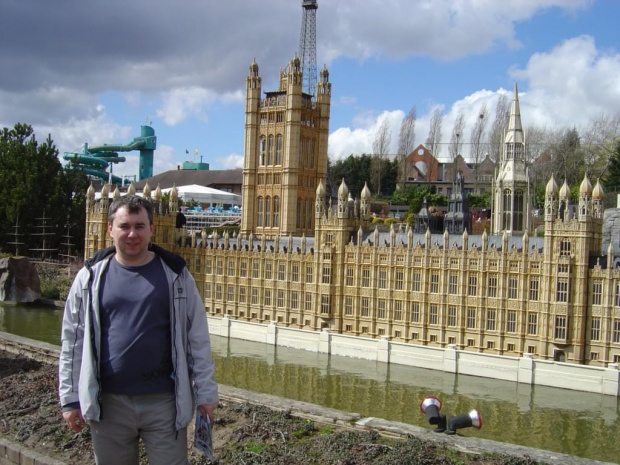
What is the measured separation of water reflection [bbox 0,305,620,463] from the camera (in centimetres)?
3080

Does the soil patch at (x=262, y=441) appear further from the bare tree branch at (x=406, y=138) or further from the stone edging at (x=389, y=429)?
the bare tree branch at (x=406, y=138)

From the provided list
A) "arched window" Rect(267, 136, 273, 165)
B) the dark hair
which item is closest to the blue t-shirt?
the dark hair

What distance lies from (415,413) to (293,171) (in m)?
45.2

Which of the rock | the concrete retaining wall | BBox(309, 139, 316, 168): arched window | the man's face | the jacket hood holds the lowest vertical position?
the concrete retaining wall

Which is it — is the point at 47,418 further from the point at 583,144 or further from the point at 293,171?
the point at 583,144

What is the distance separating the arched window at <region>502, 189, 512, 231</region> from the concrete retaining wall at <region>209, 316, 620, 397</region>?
18.1 metres

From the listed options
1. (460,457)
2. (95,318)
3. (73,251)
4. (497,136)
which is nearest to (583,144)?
(497,136)

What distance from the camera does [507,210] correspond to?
58125 millimetres

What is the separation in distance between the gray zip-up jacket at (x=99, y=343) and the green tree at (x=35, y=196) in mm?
79878

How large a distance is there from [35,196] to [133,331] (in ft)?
269

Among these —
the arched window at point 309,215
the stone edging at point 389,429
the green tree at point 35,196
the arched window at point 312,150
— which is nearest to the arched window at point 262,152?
the arched window at point 312,150

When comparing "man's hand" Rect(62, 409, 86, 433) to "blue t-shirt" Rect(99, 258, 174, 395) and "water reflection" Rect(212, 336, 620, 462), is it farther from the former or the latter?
"water reflection" Rect(212, 336, 620, 462)

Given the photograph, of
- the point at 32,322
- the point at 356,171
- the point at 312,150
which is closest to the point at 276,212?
the point at 312,150

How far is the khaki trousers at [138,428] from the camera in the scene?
8.29 meters
